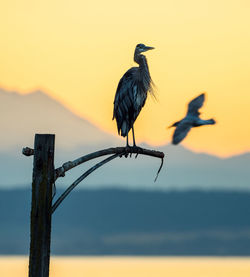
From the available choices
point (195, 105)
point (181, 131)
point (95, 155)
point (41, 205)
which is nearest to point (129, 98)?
point (195, 105)

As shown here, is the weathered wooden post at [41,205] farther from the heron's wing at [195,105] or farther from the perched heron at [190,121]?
the heron's wing at [195,105]

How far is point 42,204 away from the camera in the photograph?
7.80 meters

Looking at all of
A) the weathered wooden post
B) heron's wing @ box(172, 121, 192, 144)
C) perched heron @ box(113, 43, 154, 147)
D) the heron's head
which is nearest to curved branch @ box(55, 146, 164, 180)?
the weathered wooden post

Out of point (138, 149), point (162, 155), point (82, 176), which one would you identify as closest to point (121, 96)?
point (138, 149)

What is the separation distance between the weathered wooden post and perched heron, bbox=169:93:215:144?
496cm

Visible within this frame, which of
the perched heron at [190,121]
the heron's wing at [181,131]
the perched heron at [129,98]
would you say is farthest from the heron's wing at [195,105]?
the perched heron at [129,98]

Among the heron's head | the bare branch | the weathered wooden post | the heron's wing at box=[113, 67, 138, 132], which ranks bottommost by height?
the weathered wooden post

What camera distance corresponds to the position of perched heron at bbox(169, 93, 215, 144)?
1292cm

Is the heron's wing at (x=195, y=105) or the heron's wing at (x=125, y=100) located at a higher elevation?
the heron's wing at (x=125, y=100)

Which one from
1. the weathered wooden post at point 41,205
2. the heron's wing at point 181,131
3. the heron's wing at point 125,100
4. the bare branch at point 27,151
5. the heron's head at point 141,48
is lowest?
the weathered wooden post at point 41,205

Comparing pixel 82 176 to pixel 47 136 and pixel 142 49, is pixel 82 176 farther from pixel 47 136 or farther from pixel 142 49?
pixel 142 49

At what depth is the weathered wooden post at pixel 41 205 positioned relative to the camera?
301 inches

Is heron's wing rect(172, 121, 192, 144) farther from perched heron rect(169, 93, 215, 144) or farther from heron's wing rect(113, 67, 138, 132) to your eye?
heron's wing rect(113, 67, 138, 132)

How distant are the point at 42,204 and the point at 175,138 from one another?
547cm
